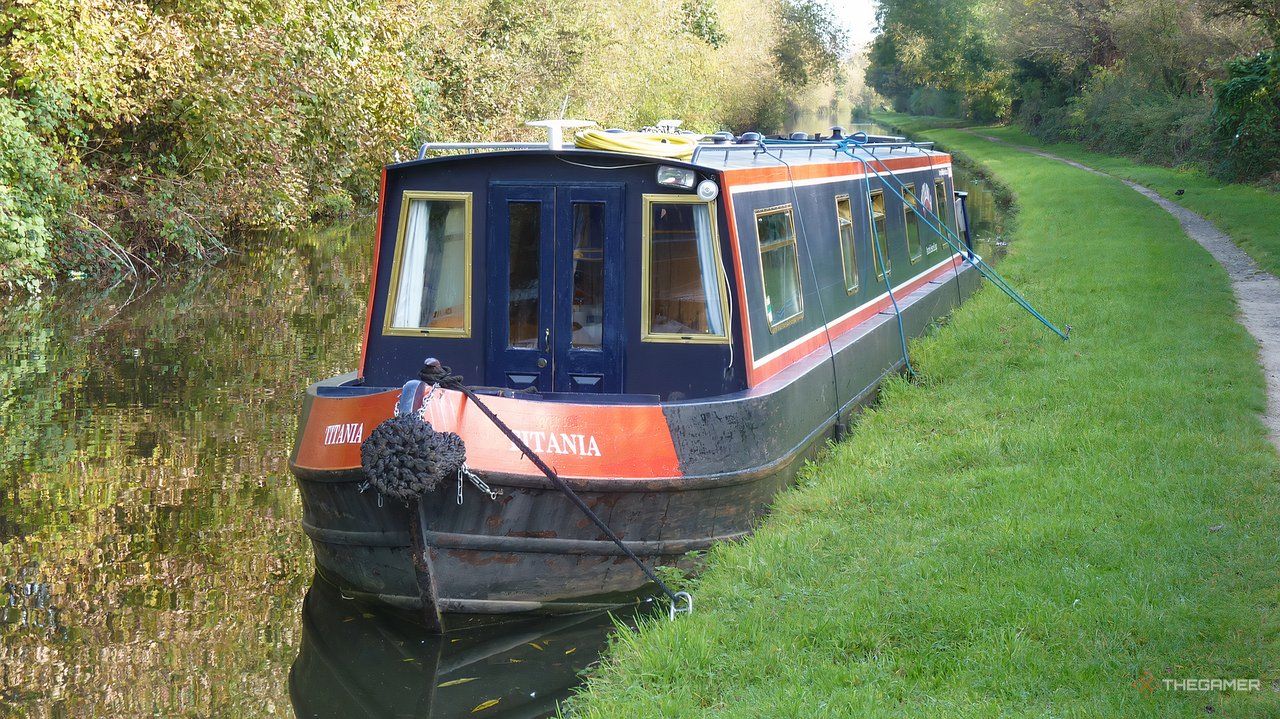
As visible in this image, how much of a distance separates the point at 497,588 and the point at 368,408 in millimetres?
1051

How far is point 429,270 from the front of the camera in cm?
654

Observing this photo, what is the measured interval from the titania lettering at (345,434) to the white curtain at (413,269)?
101 cm

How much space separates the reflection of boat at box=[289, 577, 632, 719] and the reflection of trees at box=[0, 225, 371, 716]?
17 cm

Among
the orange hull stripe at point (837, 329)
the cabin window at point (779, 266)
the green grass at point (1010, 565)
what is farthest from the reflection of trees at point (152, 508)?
the cabin window at point (779, 266)

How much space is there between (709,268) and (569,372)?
0.94 m

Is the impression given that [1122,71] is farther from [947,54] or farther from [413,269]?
[413,269]

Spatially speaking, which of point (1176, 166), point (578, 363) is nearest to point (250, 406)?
point (578, 363)

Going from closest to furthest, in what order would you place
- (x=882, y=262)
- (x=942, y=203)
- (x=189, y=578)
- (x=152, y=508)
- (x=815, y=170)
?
(x=189, y=578) < (x=152, y=508) < (x=815, y=170) < (x=882, y=262) < (x=942, y=203)

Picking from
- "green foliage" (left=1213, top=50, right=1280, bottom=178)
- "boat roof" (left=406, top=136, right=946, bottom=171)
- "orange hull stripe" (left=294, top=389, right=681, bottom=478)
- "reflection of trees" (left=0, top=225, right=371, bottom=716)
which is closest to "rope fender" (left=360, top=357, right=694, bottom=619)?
"orange hull stripe" (left=294, top=389, right=681, bottom=478)

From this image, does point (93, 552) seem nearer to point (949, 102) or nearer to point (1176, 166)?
point (1176, 166)

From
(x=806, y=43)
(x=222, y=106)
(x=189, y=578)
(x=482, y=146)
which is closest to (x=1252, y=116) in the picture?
(x=222, y=106)

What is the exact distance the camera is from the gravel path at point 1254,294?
305 inches

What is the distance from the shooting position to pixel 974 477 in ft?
20.7

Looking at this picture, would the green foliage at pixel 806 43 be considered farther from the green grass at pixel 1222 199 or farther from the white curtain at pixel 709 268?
the white curtain at pixel 709 268
